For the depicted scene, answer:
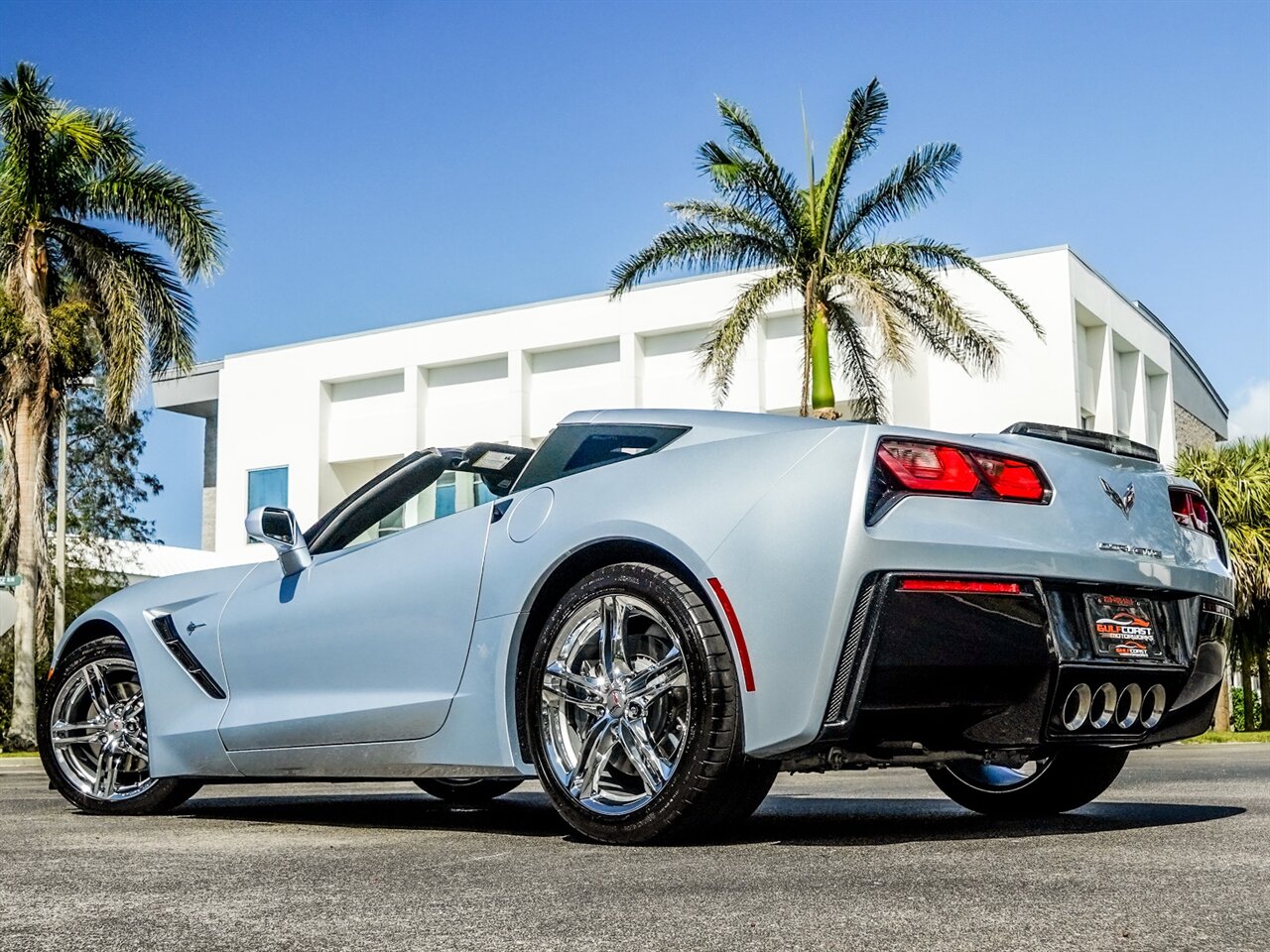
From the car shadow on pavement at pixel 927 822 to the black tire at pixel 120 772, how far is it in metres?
2.30

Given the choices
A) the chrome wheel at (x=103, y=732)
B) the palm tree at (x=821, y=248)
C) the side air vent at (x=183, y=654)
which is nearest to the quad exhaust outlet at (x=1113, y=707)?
the side air vent at (x=183, y=654)

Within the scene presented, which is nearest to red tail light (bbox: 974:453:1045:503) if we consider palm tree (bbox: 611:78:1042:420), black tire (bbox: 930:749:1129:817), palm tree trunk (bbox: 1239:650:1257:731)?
black tire (bbox: 930:749:1129:817)

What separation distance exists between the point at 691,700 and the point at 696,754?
0.14m

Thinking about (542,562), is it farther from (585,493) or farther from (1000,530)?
(1000,530)

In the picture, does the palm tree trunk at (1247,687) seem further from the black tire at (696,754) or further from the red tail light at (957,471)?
the black tire at (696,754)

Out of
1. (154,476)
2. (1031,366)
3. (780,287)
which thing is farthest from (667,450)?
(154,476)

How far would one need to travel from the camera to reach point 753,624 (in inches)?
158

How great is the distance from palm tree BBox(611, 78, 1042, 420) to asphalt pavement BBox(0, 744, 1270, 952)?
19834mm

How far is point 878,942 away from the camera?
8.65 feet

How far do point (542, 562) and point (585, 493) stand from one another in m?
0.24

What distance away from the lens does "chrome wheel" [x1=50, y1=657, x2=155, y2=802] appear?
6055 mm

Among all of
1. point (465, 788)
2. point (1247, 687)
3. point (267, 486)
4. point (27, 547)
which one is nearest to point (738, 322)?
point (27, 547)

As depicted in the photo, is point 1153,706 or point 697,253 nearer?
point 1153,706

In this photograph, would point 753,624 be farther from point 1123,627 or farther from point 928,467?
point 1123,627
